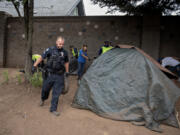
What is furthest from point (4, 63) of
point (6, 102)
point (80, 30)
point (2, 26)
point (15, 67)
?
point (6, 102)

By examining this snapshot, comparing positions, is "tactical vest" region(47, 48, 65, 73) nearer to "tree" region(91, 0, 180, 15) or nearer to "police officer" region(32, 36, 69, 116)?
"police officer" region(32, 36, 69, 116)

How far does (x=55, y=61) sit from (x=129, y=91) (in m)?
1.90

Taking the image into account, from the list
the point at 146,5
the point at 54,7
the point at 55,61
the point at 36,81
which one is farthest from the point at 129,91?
the point at 54,7

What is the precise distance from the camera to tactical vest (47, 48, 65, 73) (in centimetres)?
347

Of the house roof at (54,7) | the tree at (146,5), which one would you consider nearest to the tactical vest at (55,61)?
the tree at (146,5)

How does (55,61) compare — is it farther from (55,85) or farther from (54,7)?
(54,7)

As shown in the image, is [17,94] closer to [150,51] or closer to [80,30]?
[80,30]

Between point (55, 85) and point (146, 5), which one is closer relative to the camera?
point (55, 85)

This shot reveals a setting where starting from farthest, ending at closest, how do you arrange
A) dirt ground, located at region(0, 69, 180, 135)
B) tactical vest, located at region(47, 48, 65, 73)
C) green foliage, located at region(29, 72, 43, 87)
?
green foliage, located at region(29, 72, 43, 87)
tactical vest, located at region(47, 48, 65, 73)
dirt ground, located at region(0, 69, 180, 135)

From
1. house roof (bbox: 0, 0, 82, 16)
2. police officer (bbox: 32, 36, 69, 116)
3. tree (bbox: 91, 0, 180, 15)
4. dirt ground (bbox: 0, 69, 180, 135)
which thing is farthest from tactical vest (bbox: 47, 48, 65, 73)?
house roof (bbox: 0, 0, 82, 16)

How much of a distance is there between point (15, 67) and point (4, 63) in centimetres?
75

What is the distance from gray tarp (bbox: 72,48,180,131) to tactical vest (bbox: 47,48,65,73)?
0.94m

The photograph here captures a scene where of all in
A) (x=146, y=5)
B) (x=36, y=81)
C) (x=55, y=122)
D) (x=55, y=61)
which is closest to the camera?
(x=55, y=122)

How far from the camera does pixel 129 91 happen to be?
3555 mm
